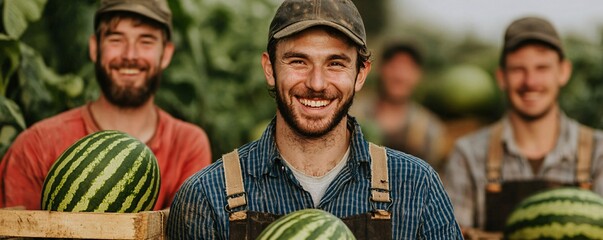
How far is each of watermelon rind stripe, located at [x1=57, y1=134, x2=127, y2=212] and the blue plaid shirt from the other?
1.21 ft

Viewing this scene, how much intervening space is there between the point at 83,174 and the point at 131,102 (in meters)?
1.19

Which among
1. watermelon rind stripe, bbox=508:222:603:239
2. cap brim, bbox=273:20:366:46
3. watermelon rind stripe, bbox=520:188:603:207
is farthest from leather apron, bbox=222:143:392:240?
watermelon rind stripe, bbox=520:188:603:207

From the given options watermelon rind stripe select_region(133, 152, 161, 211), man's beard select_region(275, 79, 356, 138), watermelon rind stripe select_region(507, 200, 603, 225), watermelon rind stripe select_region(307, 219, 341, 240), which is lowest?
watermelon rind stripe select_region(507, 200, 603, 225)

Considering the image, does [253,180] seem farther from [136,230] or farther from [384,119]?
[384,119]

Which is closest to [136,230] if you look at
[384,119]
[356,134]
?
[356,134]

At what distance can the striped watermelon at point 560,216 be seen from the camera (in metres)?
5.09

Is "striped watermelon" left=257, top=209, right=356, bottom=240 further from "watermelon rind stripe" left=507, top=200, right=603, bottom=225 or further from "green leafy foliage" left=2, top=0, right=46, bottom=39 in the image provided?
"green leafy foliage" left=2, top=0, right=46, bottom=39

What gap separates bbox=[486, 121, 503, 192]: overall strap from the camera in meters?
6.50

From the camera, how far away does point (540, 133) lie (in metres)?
6.57

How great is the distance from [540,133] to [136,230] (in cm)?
397

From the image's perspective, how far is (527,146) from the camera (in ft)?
21.5

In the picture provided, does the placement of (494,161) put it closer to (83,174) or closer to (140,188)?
(140,188)

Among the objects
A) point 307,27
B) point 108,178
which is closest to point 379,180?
point 307,27

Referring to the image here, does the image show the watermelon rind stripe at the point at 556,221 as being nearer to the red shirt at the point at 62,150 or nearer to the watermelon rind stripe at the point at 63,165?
the red shirt at the point at 62,150
